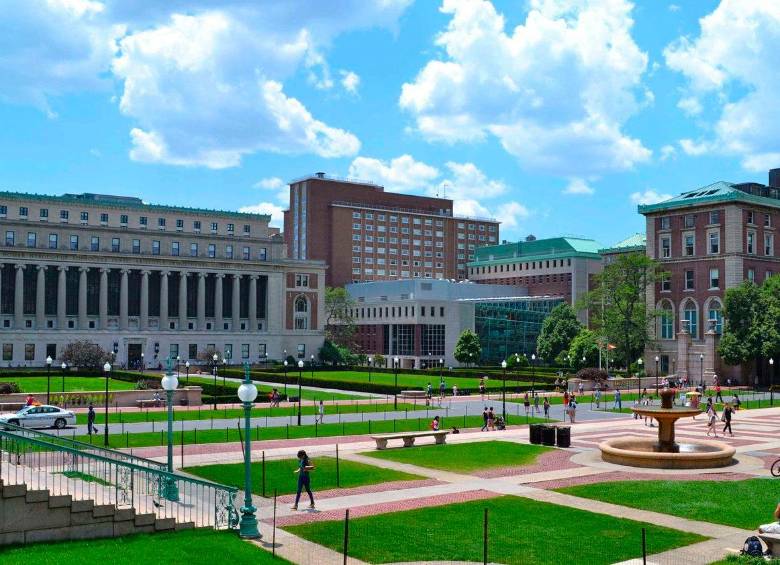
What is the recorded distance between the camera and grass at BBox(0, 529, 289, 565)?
18969 millimetres

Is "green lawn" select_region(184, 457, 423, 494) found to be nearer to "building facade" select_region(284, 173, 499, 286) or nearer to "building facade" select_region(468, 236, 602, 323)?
"building facade" select_region(468, 236, 602, 323)

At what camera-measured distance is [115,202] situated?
126 m

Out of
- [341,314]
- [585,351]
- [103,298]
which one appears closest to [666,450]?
[585,351]

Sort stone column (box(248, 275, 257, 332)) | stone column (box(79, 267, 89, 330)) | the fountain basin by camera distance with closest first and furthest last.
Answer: the fountain basin
stone column (box(79, 267, 89, 330))
stone column (box(248, 275, 257, 332))

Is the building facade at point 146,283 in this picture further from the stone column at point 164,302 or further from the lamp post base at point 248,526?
the lamp post base at point 248,526

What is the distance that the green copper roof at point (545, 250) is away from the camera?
16325cm

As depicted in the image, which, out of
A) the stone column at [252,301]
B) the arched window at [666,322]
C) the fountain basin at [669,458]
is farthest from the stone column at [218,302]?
the fountain basin at [669,458]

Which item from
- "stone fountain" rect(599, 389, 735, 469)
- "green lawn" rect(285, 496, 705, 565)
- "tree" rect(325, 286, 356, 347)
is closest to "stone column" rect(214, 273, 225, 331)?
"tree" rect(325, 286, 356, 347)

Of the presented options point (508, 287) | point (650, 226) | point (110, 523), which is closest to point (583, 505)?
point (110, 523)

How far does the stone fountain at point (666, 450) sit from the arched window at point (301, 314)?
103262 mm

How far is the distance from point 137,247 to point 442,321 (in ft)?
161

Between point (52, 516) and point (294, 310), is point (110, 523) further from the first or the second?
point (294, 310)

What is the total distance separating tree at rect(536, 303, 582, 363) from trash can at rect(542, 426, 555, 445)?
261 ft

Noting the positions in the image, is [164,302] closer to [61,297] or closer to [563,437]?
[61,297]
